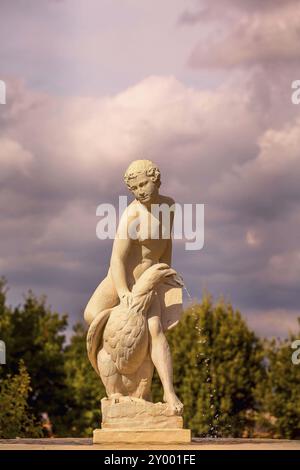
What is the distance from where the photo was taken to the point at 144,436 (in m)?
14.9

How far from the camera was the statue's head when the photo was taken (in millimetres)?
15609

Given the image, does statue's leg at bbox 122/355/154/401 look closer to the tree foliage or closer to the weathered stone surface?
the weathered stone surface

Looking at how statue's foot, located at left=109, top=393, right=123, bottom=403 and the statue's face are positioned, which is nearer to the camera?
statue's foot, located at left=109, top=393, right=123, bottom=403

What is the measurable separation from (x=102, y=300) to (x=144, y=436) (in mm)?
2169

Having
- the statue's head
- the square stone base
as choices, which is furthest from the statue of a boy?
the square stone base

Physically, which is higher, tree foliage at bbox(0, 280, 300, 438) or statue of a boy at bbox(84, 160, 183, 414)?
tree foliage at bbox(0, 280, 300, 438)

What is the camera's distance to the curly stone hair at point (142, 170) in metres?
15.6

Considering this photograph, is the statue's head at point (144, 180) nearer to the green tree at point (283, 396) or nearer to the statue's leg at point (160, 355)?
the statue's leg at point (160, 355)

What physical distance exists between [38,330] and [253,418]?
34.3 feet

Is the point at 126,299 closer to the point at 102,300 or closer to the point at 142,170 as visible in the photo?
the point at 102,300

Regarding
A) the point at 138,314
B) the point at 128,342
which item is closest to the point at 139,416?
the point at 128,342

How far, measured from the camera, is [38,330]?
148 ft
